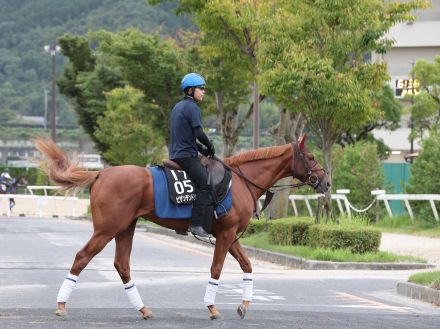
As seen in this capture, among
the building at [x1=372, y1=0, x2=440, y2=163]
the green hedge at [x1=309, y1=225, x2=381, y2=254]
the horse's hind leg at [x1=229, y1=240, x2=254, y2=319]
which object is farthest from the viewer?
the building at [x1=372, y1=0, x2=440, y2=163]

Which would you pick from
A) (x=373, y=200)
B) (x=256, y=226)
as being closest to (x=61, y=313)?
(x=256, y=226)

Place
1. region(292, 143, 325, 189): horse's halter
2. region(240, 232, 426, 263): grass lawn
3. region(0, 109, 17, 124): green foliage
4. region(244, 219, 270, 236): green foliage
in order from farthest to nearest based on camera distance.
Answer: region(0, 109, 17, 124): green foliage → region(244, 219, 270, 236): green foliage → region(240, 232, 426, 263): grass lawn → region(292, 143, 325, 189): horse's halter

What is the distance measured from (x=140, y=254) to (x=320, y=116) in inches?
198

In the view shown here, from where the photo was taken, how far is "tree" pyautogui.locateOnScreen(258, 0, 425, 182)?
931 inches

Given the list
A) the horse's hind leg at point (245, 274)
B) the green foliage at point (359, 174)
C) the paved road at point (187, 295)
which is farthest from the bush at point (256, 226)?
the horse's hind leg at point (245, 274)

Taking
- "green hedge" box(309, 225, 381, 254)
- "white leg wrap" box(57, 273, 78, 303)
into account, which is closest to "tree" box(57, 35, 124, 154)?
"green hedge" box(309, 225, 381, 254)

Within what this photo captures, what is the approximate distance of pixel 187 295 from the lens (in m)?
15.0

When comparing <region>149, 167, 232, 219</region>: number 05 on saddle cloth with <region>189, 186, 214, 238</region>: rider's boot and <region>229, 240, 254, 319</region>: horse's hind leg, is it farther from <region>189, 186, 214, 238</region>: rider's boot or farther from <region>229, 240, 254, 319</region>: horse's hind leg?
<region>229, 240, 254, 319</region>: horse's hind leg

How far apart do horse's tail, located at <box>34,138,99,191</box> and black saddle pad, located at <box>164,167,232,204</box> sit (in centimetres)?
93

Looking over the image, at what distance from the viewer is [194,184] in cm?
1201

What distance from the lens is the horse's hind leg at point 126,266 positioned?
1166 cm

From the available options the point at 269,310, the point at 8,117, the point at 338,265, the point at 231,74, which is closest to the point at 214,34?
the point at 231,74

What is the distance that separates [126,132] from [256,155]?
44452 millimetres

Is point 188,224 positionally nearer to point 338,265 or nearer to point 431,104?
point 338,265
